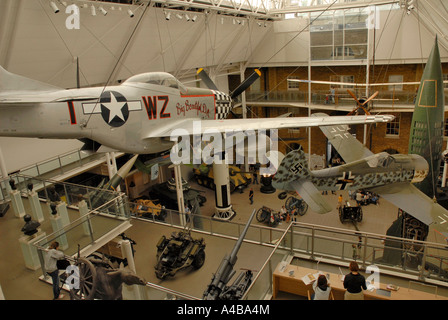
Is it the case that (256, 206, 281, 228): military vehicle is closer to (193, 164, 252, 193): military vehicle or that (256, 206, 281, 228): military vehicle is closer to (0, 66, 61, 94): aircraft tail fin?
(193, 164, 252, 193): military vehicle

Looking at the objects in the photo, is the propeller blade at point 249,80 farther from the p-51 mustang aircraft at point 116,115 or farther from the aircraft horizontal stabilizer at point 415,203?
the aircraft horizontal stabilizer at point 415,203

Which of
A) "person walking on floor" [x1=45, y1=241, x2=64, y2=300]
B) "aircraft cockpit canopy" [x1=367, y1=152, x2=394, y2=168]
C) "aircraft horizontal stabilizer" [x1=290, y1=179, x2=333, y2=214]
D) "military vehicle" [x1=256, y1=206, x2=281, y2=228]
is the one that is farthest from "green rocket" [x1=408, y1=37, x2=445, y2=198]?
"military vehicle" [x1=256, y1=206, x2=281, y2=228]

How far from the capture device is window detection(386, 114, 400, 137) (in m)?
18.3

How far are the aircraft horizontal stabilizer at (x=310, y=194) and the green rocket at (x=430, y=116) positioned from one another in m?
2.38

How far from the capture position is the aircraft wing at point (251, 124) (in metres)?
6.17

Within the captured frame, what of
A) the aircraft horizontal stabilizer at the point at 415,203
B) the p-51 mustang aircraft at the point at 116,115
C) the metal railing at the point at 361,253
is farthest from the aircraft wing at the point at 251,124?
the metal railing at the point at 361,253

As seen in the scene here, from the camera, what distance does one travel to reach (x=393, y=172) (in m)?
7.04

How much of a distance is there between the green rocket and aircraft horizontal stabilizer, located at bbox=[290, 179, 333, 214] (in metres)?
2.38

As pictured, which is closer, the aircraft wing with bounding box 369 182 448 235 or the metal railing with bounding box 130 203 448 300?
the metal railing with bounding box 130 203 448 300

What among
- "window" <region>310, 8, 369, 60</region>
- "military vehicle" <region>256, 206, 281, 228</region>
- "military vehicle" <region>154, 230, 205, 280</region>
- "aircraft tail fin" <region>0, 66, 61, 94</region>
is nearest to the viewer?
"aircraft tail fin" <region>0, 66, 61, 94</region>

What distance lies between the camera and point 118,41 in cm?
1006
